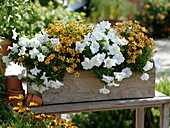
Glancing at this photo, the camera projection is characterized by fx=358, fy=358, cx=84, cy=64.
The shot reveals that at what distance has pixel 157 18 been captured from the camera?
8922 mm

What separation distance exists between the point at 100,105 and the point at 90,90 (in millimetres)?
100

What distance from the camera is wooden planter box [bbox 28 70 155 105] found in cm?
197

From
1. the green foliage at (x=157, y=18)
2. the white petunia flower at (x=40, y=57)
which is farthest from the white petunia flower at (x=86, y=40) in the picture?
the green foliage at (x=157, y=18)

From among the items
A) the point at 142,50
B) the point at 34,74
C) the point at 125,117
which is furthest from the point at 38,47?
the point at 125,117

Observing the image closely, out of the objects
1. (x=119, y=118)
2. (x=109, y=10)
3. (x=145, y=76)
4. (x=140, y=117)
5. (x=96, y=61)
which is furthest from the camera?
(x=109, y=10)

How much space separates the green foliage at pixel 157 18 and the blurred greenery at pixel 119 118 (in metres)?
5.93

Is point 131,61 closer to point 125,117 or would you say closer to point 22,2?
point 22,2

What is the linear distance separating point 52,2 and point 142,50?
2.19 meters

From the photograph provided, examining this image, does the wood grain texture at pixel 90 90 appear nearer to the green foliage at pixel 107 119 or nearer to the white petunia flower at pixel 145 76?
the white petunia flower at pixel 145 76

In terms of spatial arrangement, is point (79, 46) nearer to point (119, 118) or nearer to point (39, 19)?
point (119, 118)

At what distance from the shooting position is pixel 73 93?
1987mm

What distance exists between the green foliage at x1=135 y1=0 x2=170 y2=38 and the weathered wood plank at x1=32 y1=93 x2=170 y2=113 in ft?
23.0

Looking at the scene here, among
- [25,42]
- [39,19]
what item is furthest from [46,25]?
[25,42]

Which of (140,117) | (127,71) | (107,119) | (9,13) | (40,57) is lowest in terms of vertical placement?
(107,119)
